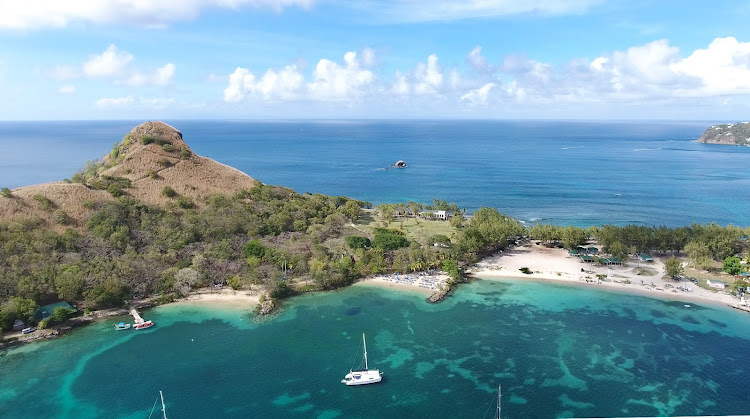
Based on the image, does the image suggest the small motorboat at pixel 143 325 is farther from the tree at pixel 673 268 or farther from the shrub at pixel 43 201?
the tree at pixel 673 268

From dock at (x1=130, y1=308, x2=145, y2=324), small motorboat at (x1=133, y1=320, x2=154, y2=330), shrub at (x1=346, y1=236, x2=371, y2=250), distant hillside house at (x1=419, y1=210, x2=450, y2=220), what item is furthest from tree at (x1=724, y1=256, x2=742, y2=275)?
dock at (x1=130, y1=308, x2=145, y2=324)

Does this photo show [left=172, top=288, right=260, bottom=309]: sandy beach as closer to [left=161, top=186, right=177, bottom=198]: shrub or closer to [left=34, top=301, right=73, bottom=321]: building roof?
[left=34, top=301, right=73, bottom=321]: building roof

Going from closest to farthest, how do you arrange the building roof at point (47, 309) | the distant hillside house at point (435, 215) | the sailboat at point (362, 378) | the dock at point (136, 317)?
the sailboat at point (362, 378), the building roof at point (47, 309), the dock at point (136, 317), the distant hillside house at point (435, 215)

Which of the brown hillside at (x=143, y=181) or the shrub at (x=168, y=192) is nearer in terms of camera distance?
the brown hillside at (x=143, y=181)

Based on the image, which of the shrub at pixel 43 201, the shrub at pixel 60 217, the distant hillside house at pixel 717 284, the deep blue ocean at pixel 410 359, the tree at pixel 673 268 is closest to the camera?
the deep blue ocean at pixel 410 359

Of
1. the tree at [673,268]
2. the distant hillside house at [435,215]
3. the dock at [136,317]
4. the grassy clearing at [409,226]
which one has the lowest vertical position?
the dock at [136,317]

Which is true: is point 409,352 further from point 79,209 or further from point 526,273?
point 79,209

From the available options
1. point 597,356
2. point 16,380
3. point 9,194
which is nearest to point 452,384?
point 597,356

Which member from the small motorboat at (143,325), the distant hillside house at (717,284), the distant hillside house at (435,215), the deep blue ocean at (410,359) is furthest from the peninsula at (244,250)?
the distant hillside house at (435,215)

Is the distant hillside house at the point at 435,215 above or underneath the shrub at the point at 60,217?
underneath
